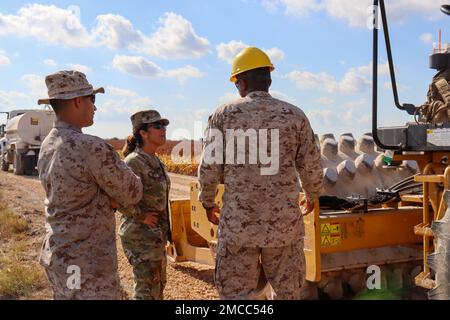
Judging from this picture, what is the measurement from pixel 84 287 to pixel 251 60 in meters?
1.70

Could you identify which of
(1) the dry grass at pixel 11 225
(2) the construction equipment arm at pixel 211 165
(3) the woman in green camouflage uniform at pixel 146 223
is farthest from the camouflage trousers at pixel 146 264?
(1) the dry grass at pixel 11 225

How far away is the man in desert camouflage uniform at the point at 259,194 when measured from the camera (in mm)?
3459

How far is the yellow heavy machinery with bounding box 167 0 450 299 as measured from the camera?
4141 mm

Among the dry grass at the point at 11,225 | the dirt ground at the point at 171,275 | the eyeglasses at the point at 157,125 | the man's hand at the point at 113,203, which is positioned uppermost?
the eyeglasses at the point at 157,125

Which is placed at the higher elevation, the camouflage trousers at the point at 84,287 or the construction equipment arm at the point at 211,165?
the construction equipment arm at the point at 211,165

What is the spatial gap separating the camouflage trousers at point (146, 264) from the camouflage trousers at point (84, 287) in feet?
3.01

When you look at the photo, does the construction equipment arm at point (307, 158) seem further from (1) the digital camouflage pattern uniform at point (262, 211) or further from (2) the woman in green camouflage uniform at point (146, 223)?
(2) the woman in green camouflage uniform at point (146, 223)

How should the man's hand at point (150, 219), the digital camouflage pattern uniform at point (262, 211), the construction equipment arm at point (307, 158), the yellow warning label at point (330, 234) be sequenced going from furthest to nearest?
the yellow warning label at point (330, 234)
the man's hand at point (150, 219)
the construction equipment arm at point (307, 158)
the digital camouflage pattern uniform at point (262, 211)

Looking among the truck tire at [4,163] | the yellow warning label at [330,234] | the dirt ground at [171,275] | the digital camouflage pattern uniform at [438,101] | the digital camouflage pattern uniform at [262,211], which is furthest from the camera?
the truck tire at [4,163]

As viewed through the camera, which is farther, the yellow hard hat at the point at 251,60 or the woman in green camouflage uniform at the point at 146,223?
the woman in green camouflage uniform at the point at 146,223

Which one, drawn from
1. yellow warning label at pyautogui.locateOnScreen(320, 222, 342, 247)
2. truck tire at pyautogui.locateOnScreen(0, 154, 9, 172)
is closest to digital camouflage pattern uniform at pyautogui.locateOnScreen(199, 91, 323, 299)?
yellow warning label at pyautogui.locateOnScreen(320, 222, 342, 247)

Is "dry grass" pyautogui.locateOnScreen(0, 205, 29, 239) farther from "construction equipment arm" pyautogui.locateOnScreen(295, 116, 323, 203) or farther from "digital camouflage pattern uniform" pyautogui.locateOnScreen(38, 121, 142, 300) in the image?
"construction equipment arm" pyautogui.locateOnScreen(295, 116, 323, 203)
